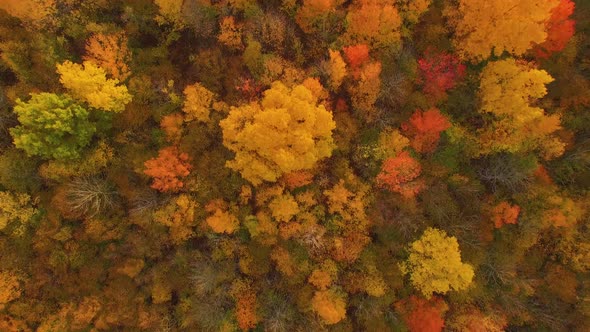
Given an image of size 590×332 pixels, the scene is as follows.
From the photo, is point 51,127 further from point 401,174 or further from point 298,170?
point 401,174

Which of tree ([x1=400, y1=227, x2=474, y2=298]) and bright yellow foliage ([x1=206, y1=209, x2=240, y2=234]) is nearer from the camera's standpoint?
tree ([x1=400, y1=227, x2=474, y2=298])

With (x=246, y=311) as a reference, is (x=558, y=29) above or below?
above

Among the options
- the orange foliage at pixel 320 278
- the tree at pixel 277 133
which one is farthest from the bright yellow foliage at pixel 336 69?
the orange foliage at pixel 320 278

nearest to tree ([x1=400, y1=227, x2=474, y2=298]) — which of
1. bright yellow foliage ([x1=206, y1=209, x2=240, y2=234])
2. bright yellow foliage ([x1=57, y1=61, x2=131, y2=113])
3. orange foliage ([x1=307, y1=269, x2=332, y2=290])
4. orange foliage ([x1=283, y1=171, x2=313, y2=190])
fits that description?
orange foliage ([x1=307, y1=269, x2=332, y2=290])

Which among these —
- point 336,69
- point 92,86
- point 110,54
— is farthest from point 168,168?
point 336,69

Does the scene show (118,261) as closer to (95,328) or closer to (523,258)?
(95,328)

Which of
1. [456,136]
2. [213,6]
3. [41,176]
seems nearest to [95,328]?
[41,176]

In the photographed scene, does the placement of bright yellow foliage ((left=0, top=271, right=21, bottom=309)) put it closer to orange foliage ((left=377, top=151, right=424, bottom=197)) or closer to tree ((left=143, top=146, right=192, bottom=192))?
tree ((left=143, top=146, right=192, bottom=192))
